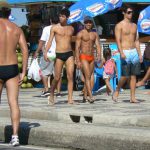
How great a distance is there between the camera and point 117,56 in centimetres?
1755

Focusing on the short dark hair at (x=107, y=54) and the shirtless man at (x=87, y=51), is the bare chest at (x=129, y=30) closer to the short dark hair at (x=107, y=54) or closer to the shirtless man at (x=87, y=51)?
the shirtless man at (x=87, y=51)

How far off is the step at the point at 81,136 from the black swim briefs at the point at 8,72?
104 centimetres

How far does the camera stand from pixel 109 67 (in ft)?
53.4

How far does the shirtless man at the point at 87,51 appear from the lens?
1334cm

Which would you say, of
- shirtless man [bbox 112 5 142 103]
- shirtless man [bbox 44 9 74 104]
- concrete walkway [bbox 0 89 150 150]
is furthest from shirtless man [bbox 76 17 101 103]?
shirtless man [bbox 112 5 142 103]

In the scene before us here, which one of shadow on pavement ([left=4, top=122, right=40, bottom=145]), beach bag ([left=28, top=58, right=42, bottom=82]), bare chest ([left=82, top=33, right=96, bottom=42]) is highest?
bare chest ([left=82, top=33, right=96, bottom=42])

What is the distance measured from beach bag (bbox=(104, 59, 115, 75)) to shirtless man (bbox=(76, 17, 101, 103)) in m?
2.56

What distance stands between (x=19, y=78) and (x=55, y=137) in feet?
3.33

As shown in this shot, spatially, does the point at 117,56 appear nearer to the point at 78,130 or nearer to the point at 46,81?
the point at 46,81

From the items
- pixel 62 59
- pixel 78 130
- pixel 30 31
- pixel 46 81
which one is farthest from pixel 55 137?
pixel 30 31

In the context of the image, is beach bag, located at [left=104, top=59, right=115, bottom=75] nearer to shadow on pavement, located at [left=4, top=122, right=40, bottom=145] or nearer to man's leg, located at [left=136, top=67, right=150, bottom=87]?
man's leg, located at [left=136, top=67, right=150, bottom=87]

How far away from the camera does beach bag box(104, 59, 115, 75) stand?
1625 cm

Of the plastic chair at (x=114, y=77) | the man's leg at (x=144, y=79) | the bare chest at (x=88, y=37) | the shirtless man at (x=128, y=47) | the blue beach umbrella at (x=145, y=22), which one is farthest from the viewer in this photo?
the plastic chair at (x=114, y=77)

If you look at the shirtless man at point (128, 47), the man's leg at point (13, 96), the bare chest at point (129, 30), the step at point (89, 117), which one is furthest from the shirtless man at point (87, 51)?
the man's leg at point (13, 96)
